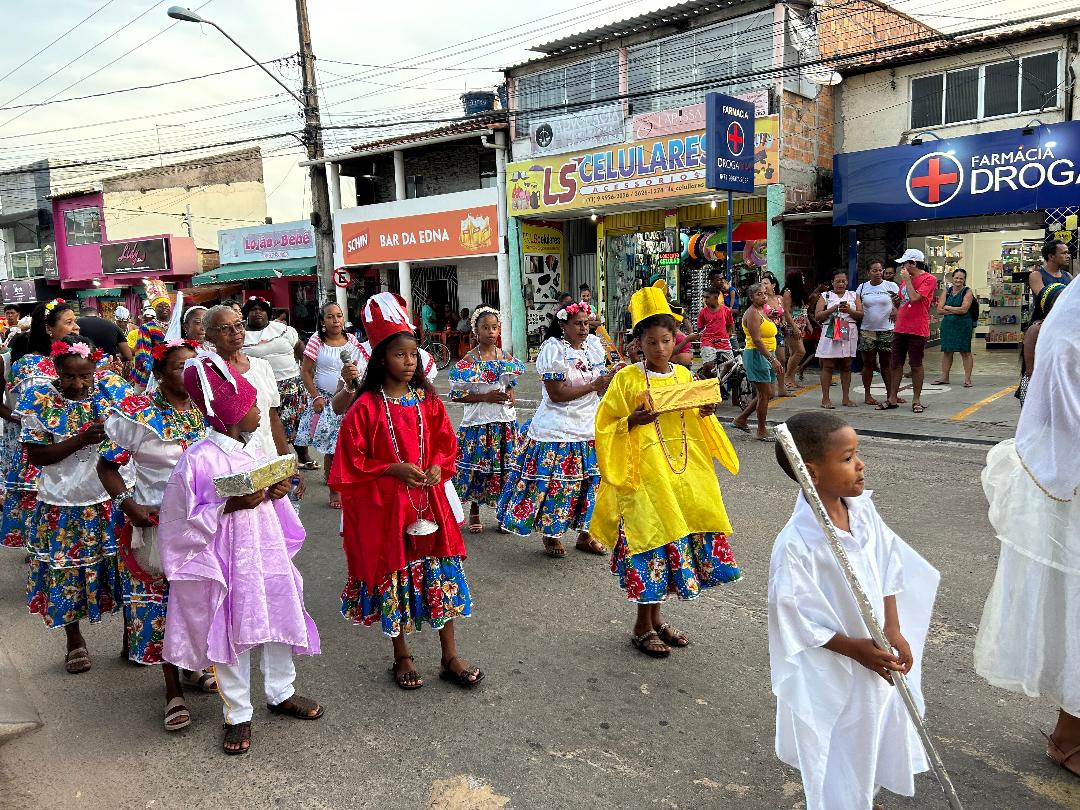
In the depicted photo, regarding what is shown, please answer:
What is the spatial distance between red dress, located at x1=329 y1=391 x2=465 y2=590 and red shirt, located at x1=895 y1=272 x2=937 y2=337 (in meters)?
8.43

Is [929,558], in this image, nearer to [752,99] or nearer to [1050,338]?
[1050,338]

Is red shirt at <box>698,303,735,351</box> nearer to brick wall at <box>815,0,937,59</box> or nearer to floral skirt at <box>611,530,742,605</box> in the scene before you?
floral skirt at <box>611,530,742,605</box>

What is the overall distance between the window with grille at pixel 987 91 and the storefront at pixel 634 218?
2.88 metres

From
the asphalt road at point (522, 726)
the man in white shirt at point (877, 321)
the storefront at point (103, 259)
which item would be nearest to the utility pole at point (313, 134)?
the man in white shirt at point (877, 321)

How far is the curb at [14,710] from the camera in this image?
3.59m

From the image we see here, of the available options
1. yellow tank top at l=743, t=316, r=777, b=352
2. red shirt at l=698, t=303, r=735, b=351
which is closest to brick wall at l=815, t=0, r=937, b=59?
red shirt at l=698, t=303, r=735, b=351

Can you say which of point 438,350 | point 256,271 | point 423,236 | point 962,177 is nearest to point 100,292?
point 256,271

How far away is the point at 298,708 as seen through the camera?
3.57 meters

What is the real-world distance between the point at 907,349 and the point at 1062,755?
8572 mm

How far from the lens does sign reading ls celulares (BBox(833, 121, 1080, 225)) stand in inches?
511

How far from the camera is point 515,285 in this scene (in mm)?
20328

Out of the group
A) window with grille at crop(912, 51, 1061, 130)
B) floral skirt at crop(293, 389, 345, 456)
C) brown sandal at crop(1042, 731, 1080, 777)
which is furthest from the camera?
window with grille at crop(912, 51, 1061, 130)

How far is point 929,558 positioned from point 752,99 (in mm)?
12395

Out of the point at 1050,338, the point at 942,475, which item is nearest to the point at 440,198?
the point at 942,475
